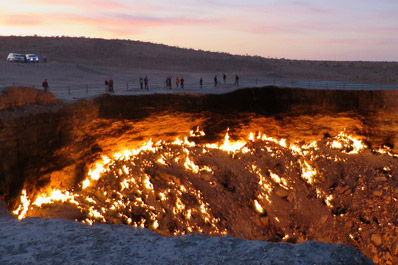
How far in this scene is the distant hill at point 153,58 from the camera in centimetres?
5594

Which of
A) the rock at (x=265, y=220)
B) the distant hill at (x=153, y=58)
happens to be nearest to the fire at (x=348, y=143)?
the rock at (x=265, y=220)

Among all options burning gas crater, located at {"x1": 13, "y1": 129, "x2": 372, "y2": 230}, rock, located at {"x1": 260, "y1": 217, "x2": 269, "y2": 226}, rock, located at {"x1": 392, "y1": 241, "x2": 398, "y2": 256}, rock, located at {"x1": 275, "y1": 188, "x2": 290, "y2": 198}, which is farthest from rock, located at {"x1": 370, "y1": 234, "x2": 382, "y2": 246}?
rock, located at {"x1": 260, "y1": 217, "x2": 269, "y2": 226}

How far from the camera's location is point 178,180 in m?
18.4

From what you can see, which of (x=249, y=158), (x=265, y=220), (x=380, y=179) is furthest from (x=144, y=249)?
(x=380, y=179)

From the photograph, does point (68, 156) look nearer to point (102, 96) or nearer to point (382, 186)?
point (102, 96)

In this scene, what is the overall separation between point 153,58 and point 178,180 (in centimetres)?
4582

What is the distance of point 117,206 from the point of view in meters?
15.7

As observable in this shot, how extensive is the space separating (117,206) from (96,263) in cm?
798

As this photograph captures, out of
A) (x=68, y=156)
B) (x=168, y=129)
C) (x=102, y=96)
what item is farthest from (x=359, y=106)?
(x=68, y=156)

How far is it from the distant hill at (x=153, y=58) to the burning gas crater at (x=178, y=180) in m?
33.3

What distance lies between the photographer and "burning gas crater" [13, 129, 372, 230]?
51.2 feet

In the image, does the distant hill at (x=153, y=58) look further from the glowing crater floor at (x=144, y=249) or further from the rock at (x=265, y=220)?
the glowing crater floor at (x=144, y=249)

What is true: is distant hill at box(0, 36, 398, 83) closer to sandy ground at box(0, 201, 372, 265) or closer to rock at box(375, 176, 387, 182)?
rock at box(375, 176, 387, 182)

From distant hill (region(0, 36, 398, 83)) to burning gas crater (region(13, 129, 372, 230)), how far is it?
3332 centimetres
